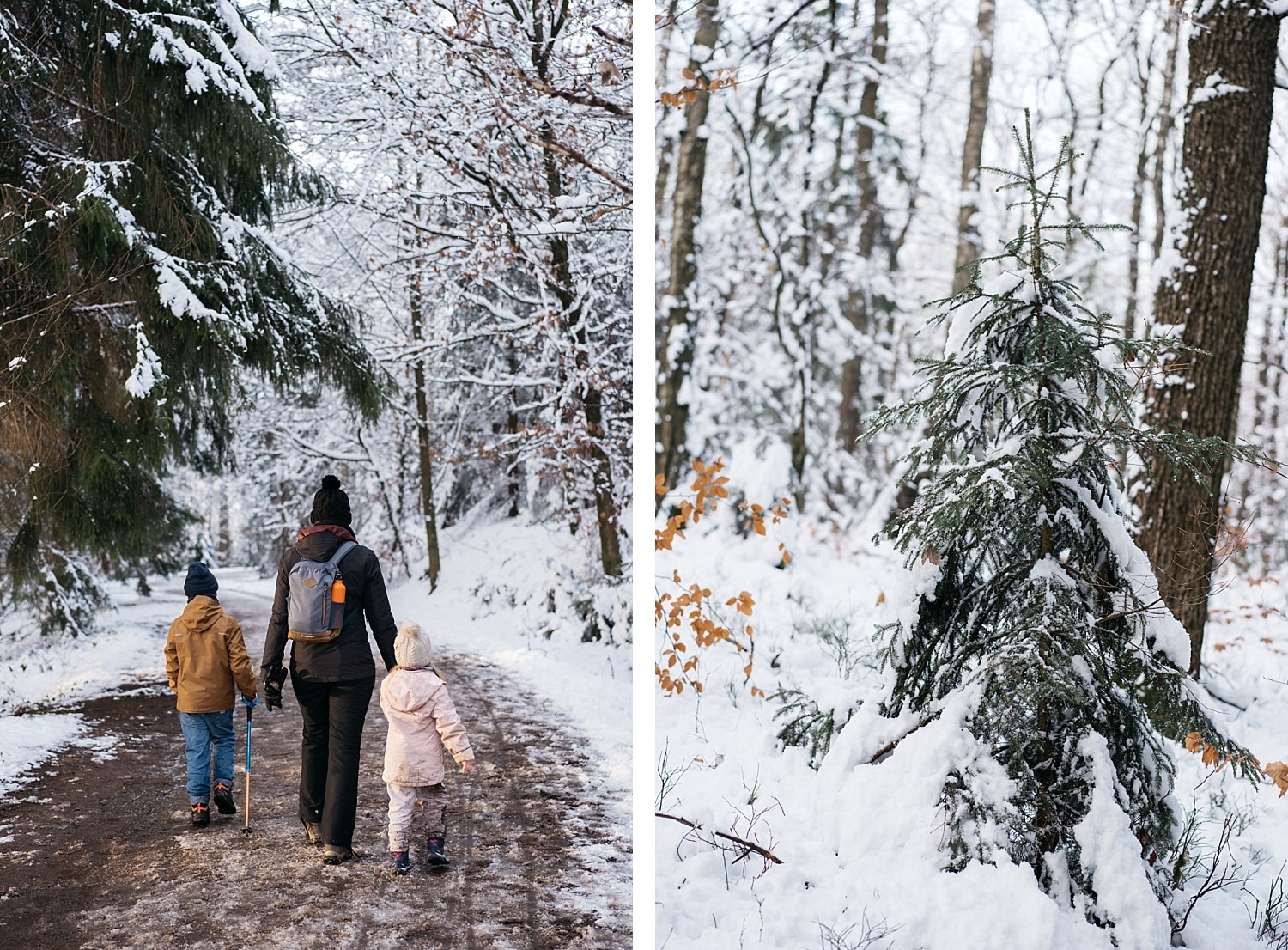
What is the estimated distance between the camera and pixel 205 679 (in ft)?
7.57

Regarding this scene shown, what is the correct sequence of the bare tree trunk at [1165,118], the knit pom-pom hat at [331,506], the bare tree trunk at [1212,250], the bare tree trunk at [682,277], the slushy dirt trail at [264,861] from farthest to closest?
the bare tree trunk at [1165,118], the bare tree trunk at [682,277], the bare tree trunk at [1212,250], the knit pom-pom hat at [331,506], the slushy dirt trail at [264,861]

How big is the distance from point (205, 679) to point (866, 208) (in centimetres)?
607

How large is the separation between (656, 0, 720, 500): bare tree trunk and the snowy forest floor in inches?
115

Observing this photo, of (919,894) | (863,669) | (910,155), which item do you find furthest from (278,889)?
(910,155)

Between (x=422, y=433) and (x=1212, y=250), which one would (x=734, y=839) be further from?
(x=1212, y=250)

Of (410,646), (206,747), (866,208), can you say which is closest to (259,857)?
(206,747)

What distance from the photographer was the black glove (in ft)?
7.77

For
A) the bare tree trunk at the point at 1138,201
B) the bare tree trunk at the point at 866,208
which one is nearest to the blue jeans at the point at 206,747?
the bare tree trunk at the point at 1138,201

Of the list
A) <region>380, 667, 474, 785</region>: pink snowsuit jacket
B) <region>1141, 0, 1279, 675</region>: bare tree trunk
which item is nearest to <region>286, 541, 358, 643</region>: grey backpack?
<region>380, 667, 474, 785</region>: pink snowsuit jacket

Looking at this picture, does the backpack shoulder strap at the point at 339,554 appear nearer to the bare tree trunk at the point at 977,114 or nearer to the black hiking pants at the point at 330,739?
the black hiking pants at the point at 330,739

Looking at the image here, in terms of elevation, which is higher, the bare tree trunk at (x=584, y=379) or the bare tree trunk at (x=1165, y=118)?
the bare tree trunk at (x=1165, y=118)

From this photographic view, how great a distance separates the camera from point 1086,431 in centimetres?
240

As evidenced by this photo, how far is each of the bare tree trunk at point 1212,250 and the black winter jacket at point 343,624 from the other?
2.52 m

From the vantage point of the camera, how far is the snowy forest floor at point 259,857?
2041 millimetres
